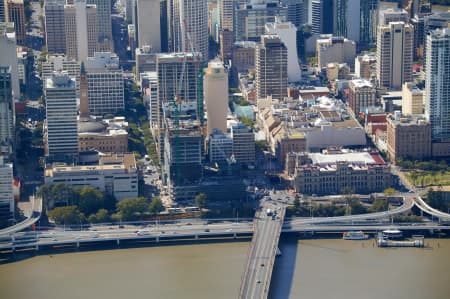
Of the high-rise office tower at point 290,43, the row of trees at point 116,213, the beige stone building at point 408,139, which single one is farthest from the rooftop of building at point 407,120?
the row of trees at point 116,213

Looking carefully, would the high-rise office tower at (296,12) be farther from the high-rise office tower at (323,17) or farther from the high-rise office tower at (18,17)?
the high-rise office tower at (18,17)

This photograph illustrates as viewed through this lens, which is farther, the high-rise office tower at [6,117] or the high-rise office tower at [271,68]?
the high-rise office tower at [271,68]

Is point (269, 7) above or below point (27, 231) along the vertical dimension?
above

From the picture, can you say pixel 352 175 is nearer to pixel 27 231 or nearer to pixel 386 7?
pixel 27 231

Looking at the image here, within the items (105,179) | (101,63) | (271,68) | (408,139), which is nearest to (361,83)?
(271,68)

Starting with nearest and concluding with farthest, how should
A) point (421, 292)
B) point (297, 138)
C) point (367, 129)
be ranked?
point (421, 292) → point (297, 138) → point (367, 129)

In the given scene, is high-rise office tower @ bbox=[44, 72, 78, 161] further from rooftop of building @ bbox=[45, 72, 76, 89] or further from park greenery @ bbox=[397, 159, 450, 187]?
park greenery @ bbox=[397, 159, 450, 187]

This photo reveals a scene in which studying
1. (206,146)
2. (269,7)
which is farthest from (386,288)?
→ (269,7)
